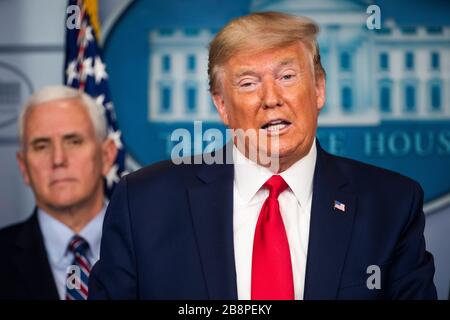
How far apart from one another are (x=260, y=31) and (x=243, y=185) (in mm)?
439

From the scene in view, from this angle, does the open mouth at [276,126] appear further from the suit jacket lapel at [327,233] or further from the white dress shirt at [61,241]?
the white dress shirt at [61,241]

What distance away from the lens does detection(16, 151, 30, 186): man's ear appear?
2.81 m

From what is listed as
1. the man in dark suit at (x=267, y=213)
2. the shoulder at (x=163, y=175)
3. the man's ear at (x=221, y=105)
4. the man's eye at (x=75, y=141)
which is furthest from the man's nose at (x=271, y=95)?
the man's eye at (x=75, y=141)

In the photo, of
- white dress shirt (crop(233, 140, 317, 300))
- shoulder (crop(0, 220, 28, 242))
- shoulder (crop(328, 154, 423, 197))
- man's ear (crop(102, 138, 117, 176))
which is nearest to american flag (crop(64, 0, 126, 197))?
man's ear (crop(102, 138, 117, 176))

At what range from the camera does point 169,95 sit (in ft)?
9.60

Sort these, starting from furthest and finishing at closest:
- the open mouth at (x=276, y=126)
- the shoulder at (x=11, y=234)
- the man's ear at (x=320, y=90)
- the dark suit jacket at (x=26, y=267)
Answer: the shoulder at (x=11, y=234) → the dark suit jacket at (x=26, y=267) → the man's ear at (x=320, y=90) → the open mouth at (x=276, y=126)

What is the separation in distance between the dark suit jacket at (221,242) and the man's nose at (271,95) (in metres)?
0.24

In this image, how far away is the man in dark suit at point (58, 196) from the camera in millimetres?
2682

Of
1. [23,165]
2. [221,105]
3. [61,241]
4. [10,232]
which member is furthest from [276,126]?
[10,232]

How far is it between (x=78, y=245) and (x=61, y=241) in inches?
3.1

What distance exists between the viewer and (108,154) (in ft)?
→ 9.36

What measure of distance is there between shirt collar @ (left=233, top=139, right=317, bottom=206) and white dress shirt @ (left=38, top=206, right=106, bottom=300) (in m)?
0.90

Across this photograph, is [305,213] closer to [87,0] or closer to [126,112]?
[126,112]
